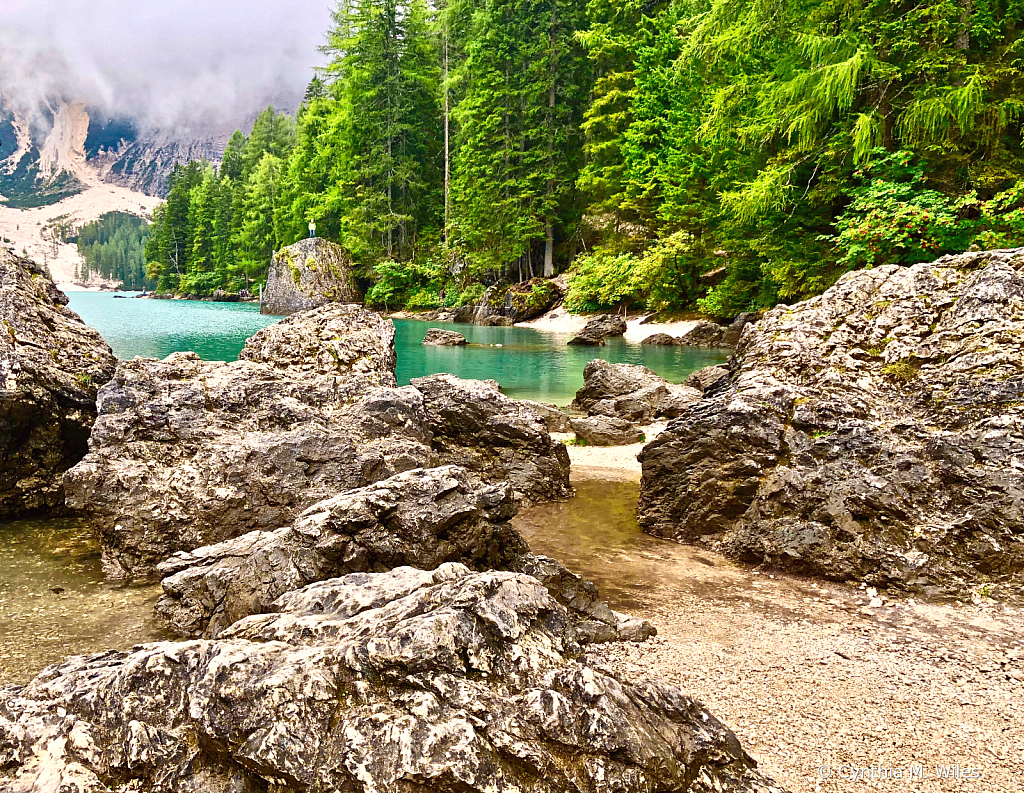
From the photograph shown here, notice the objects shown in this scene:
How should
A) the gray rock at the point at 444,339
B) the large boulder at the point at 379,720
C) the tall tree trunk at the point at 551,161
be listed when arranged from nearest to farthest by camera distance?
the large boulder at the point at 379,720 → the gray rock at the point at 444,339 → the tall tree trunk at the point at 551,161

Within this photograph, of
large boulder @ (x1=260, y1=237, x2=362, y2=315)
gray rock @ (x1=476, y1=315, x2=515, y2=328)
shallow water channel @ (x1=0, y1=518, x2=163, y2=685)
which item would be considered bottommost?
shallow water channel @ (x1=0, y1=518, x2=163, y2=685)

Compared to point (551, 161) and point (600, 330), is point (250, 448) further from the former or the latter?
point (551, 161)

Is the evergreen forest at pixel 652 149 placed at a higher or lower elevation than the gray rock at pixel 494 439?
higher

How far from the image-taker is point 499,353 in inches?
951

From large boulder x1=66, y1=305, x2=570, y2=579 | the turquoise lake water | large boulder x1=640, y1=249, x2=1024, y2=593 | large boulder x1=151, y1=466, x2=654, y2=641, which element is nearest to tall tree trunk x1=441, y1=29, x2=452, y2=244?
the turquoise lake water

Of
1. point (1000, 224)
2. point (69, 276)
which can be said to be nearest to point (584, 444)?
point (1000, 224)

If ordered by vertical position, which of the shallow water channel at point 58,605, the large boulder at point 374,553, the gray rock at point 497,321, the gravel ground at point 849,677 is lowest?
the shallow water channel at point 58,605

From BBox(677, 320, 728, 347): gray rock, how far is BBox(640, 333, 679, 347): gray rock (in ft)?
1.03

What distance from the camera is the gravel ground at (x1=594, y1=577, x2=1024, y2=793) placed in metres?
2.78

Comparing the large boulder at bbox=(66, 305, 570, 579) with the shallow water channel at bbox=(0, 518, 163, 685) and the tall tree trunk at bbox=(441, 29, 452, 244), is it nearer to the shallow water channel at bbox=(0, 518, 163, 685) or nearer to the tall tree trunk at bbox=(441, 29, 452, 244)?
the shallow water channel at bbox=(0, 518, 163, 685)

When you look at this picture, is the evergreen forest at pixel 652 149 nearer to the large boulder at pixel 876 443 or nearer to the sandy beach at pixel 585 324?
the sandy beach at pixel 585 324

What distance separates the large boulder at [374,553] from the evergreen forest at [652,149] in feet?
→ 45.0

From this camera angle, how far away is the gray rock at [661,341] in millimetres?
25984

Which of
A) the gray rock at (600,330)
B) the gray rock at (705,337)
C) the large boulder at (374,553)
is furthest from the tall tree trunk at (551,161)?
the large boulder at (374,553)
